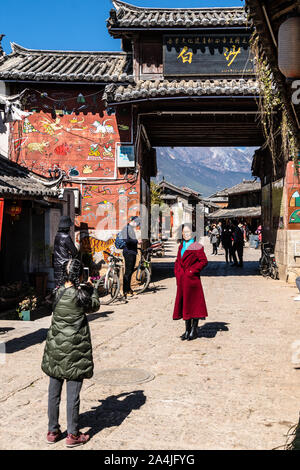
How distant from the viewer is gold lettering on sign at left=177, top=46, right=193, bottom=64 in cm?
1620

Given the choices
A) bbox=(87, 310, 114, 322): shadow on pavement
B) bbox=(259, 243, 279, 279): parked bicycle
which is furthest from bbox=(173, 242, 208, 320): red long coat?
bbox=(259, 243, 279, 279): parked bicycle

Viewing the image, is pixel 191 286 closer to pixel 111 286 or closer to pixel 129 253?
pixel 111 286

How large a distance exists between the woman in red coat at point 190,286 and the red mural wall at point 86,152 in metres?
6.98

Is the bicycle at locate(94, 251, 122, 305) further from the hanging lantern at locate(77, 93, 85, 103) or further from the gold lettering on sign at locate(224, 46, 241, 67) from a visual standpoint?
the gold lettering on sign at locate(224, 46, 241, 67)

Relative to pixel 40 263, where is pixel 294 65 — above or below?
above

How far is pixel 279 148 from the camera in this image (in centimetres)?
1741

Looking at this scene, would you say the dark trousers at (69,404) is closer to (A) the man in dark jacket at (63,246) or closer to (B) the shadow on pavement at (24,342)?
(B) the shadow on pavement at (24,342)

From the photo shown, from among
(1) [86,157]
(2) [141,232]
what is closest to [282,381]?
(2) [141,232]

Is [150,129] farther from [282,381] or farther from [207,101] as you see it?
[282,381]

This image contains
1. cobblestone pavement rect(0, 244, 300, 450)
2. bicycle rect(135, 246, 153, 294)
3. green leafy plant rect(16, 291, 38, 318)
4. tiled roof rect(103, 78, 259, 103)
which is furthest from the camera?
bicycle rect(135, 246, 153, 294)

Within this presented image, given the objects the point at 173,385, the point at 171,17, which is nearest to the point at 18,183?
the point at 173,385

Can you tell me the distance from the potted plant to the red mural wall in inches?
187

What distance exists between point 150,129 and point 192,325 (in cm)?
1067

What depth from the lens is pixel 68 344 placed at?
4.55 m
